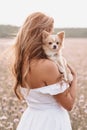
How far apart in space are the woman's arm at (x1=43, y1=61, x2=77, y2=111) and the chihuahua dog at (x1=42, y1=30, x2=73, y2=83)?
6 centimetres

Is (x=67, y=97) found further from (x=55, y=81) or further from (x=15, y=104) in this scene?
(x=15, y=104)

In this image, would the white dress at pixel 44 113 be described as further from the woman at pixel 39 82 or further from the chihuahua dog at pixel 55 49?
the chihuahua dog at pixel 55 49

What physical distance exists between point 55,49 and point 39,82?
0.73 feet

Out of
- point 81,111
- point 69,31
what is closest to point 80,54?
point 69,31

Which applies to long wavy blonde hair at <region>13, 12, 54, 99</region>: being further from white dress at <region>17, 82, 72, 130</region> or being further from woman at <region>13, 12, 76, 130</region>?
white dress at <region>17, 82, 72, 130</region>

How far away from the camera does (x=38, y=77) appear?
10.2 ft

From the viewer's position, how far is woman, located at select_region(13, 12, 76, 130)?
3.11 meters

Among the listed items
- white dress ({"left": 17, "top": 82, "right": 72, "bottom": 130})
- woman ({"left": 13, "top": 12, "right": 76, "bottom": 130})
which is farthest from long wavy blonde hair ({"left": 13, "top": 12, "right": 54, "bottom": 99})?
white dress ({"left": 17, "top": 82, "right": 72, "bottom": 130})

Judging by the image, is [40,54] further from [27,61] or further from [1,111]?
[1,111]

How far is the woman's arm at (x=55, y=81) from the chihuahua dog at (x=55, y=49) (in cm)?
6

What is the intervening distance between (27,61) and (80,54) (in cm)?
637

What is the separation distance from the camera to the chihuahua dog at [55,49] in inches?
122

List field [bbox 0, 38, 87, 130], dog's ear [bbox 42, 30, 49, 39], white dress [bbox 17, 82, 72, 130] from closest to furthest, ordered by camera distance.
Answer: dog's ear [bbox 42, 30, 49, 39] → white dress [bbox 17, 82, 72, 130] → field [bbox 0, 38, 87, 130]

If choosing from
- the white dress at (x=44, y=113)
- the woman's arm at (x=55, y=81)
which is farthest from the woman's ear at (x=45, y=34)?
the white dress at (x=44, y=113)
